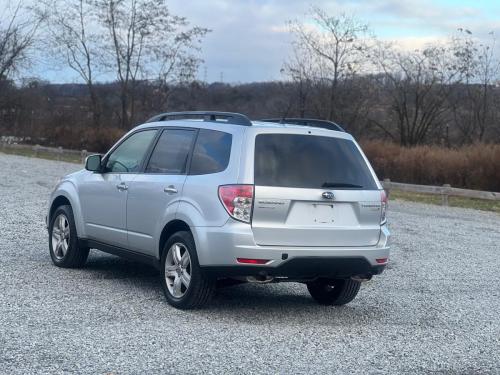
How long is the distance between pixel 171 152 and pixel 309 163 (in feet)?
5.04

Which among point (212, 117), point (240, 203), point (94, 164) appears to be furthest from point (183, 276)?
point (94, 164)

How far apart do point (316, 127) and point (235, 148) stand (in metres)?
1.01

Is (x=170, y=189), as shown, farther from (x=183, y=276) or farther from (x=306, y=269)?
(x=306, y=269)

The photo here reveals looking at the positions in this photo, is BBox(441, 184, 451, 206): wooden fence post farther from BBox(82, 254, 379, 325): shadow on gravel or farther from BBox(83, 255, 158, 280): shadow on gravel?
BBox(82, 254, 379, 325): shadow on gravel

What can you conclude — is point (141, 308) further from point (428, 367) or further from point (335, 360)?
point (428, 367)

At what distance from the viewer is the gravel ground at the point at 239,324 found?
5.89 meters

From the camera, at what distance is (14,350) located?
19.3 ft

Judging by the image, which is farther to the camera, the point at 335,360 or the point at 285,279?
the point at 285,279

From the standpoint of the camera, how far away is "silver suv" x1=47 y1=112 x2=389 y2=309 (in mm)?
6965

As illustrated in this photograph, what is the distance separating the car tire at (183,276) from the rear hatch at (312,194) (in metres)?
0.71

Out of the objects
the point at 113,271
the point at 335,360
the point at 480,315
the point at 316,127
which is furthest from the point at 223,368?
the point at 113,271

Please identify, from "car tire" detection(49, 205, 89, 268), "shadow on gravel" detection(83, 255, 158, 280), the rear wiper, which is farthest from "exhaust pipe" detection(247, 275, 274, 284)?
"car tire" detection(49, 205, 89, 268)

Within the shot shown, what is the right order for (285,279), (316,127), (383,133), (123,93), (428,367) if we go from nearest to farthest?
(428,367) < (285,279) < (316,127) < (383,133) < (123,93)

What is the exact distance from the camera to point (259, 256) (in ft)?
22.6
